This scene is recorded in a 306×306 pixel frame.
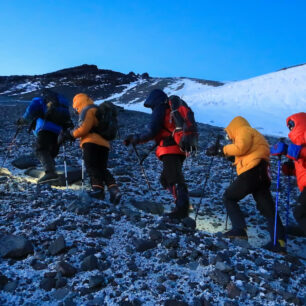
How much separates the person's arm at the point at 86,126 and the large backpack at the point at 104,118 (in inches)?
2.7

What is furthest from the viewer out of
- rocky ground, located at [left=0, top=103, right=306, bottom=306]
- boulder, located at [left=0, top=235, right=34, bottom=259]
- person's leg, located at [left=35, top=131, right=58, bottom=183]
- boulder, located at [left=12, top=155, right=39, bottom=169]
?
boulder, located at [left=12, top=155, right=39, bottom=169]

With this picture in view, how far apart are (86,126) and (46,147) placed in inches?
73.2

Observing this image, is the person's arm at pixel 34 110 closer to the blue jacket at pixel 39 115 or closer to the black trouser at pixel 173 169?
the blue jacket at pixel 39 115

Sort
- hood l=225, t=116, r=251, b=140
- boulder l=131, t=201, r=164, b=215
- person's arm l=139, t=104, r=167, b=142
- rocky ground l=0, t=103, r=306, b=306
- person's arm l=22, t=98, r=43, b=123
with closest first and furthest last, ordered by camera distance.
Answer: rocky ground l=0, t=103, r=306, b=306, hood l=225, t=116, r=251, b=140, person's arm l=139, t=104, r=167, b=142, boulder l=131, t=201, r=164, b=215, person's arm l=22, t=98, r=43, b=123

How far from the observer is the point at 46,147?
21.3 feet

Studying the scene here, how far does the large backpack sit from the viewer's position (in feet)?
17.3

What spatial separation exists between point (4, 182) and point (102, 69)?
297 ft

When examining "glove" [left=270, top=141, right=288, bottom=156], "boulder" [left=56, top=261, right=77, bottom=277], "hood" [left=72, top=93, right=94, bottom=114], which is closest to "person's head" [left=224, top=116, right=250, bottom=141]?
"glove" [left=270, top=141, right=288, bottom=156]

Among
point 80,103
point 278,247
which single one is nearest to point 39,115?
point 80,103

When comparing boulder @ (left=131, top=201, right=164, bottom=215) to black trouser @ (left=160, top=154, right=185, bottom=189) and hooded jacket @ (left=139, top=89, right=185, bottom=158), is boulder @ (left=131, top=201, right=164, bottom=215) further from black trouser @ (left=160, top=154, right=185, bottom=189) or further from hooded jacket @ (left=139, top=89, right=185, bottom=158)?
hooded jacket @ (left=139, top=89, right=185, bottom=158)

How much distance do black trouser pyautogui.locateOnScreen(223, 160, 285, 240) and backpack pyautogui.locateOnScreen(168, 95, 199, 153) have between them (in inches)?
34.5

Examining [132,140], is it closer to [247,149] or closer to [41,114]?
[247,149]

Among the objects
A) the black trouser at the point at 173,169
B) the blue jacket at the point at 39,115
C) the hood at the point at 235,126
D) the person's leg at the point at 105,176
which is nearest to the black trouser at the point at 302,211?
the hood at the point at 235,126

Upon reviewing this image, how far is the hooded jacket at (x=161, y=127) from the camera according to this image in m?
4.53
